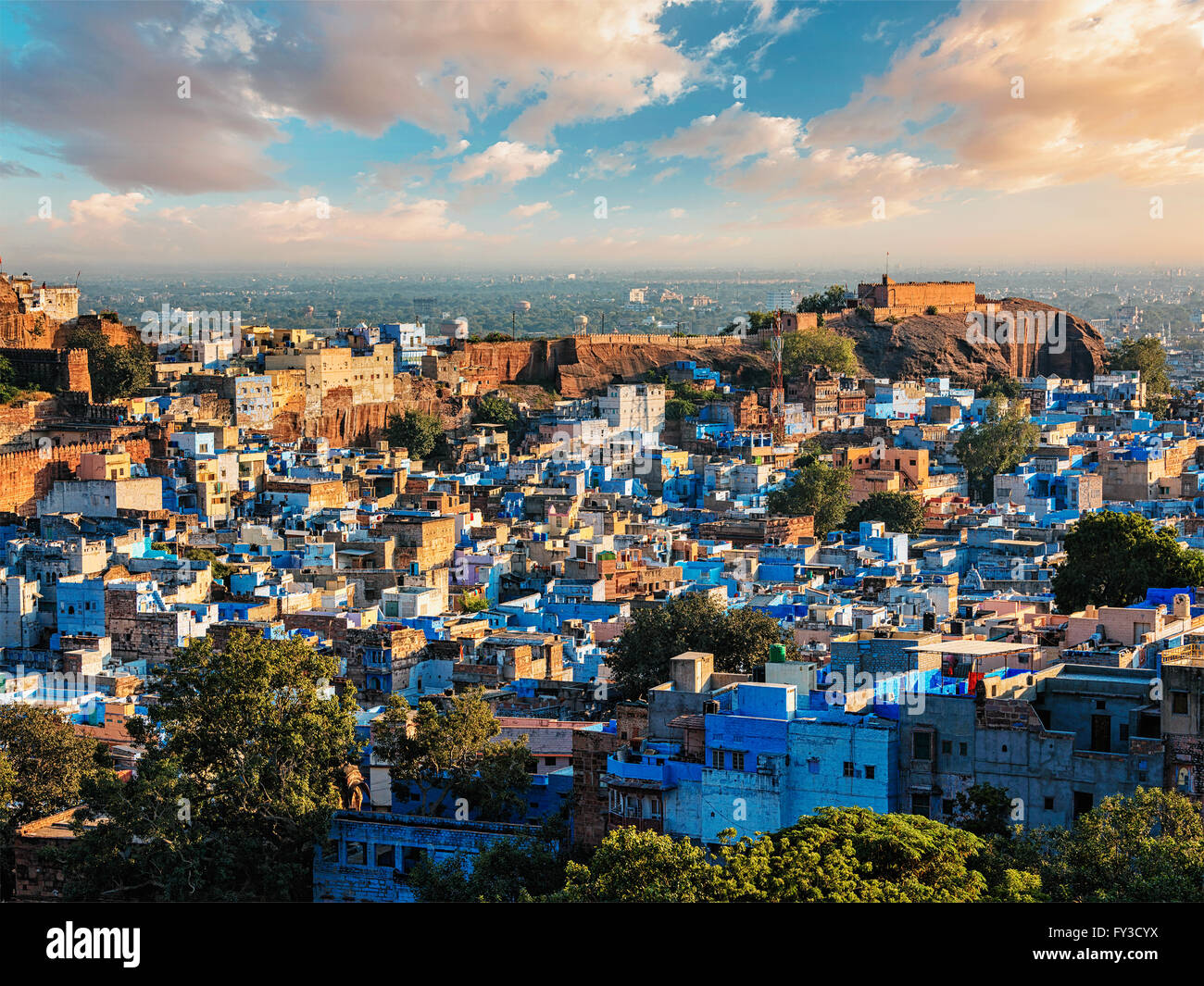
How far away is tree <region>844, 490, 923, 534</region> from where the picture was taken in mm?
21172

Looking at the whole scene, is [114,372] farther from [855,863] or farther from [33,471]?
[855,863]

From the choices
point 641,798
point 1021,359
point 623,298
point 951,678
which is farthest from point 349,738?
point 623,298

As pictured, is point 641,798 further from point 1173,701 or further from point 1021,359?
point 1021,359

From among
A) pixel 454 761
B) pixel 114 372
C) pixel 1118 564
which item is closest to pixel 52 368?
pixel 114 372

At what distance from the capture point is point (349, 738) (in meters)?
8.94

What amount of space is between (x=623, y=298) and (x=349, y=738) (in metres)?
59.9

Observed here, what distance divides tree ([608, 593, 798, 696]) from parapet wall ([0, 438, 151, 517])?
10548mm

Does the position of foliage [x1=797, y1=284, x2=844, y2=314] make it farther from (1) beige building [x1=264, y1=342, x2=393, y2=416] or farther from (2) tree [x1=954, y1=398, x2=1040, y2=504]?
(1) beige building [x1=264, y1=342, x2=393, y2=416]

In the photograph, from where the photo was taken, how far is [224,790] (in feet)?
27.6

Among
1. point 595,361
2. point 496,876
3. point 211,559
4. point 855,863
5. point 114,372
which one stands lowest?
point 496,876

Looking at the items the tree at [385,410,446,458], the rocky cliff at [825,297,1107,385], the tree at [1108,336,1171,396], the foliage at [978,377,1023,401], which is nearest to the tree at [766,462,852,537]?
the tree at [385,410,446,458]

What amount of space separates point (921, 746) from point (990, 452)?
1845cm

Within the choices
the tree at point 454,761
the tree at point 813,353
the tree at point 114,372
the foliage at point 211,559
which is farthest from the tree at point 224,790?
the tree at point 813,353

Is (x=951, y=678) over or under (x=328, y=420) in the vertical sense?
under
